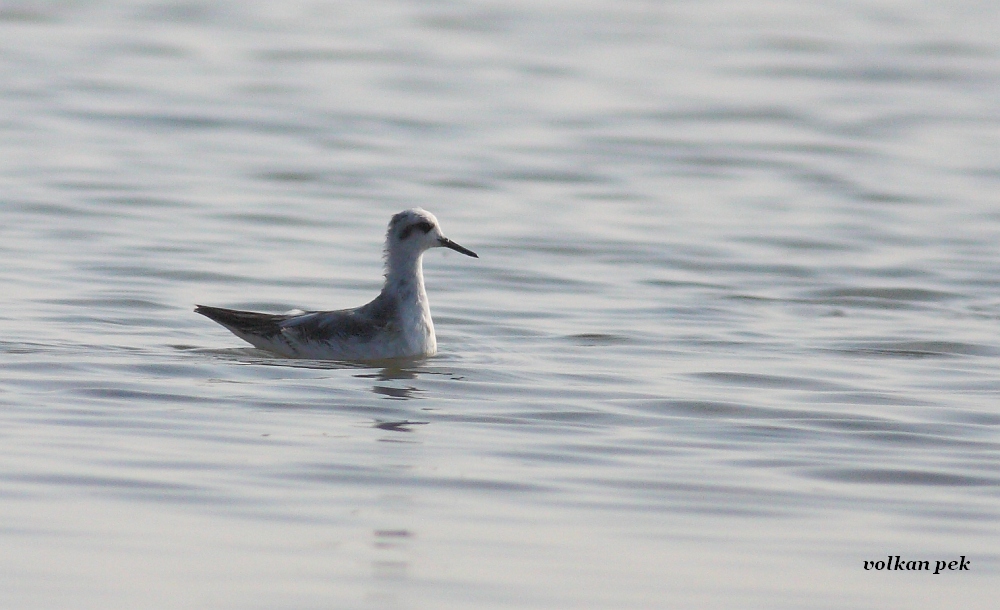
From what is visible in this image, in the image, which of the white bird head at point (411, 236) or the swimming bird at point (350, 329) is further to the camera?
the white bird head at point (411, 236)

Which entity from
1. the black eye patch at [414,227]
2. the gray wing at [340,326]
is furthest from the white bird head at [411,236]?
the gray wing at [340,326]

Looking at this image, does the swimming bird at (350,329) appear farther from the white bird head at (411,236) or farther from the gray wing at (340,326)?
the white bird head at (411,236)

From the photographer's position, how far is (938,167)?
81.2ft

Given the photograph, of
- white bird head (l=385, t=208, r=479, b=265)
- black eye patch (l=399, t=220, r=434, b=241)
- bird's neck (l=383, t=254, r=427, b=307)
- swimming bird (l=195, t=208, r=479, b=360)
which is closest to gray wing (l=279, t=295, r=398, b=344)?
swimming bird (l=195, t=208, r=479, b=360)

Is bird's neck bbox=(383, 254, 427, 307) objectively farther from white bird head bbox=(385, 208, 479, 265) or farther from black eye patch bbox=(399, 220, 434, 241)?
black eye patch bbox=(399, 220, 434, 241)

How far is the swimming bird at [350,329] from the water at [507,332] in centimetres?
31

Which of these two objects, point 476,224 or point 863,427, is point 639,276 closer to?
point 476,224

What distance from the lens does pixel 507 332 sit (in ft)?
48.8

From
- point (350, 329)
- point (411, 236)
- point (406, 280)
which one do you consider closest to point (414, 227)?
point (411, 236)

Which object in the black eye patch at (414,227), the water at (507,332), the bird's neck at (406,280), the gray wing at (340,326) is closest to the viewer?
the water at (507,332)

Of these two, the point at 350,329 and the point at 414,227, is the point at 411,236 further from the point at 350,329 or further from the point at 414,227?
the point at 350,329

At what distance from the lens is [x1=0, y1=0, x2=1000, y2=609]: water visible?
8.18 metres

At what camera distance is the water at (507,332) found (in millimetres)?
8180

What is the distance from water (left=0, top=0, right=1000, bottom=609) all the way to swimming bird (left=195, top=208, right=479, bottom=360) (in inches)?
12.1
